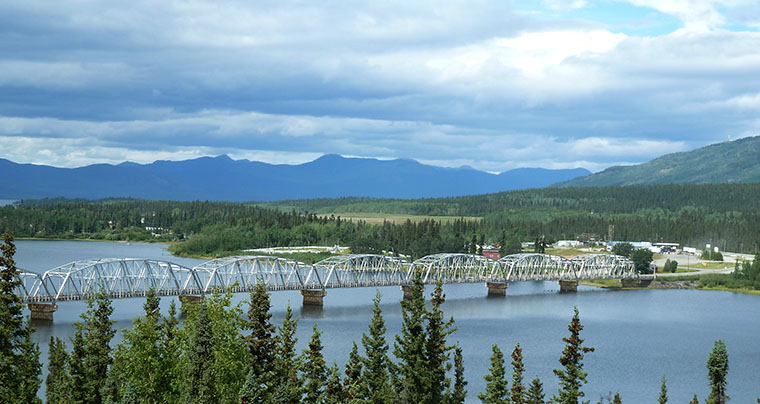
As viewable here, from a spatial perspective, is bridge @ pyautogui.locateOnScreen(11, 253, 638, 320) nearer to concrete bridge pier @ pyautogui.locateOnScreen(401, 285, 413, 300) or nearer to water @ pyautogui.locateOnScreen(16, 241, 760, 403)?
concrete bridge pier @ pyautogui.locateOnScreen(401, 285, 413, 300)

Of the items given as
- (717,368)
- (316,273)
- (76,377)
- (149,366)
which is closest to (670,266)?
(316,273)

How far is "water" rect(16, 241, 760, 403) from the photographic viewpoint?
67.8 m

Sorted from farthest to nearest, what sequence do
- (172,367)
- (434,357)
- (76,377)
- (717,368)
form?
1. (717,368)
2. (434,357)
3. (76,377)
4. (172,367)

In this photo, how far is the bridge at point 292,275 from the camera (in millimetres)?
98938

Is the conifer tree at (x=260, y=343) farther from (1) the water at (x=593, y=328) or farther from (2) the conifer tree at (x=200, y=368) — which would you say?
(1) the water at (x=593, y=328)

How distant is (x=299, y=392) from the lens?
124 feet

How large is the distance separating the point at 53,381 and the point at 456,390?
2122cm

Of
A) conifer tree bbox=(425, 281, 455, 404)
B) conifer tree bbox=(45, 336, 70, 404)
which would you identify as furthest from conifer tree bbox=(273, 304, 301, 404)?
conifer tree bbox=(45, 336, 70, 404)

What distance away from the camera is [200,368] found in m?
34.6

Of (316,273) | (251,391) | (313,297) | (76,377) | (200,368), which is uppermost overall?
(200,368)

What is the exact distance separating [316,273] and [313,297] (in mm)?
3964

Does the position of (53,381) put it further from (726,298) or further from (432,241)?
(432,241)

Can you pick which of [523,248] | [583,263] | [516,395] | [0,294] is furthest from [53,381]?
[523,248]

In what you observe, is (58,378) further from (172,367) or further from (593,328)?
(593,328)
